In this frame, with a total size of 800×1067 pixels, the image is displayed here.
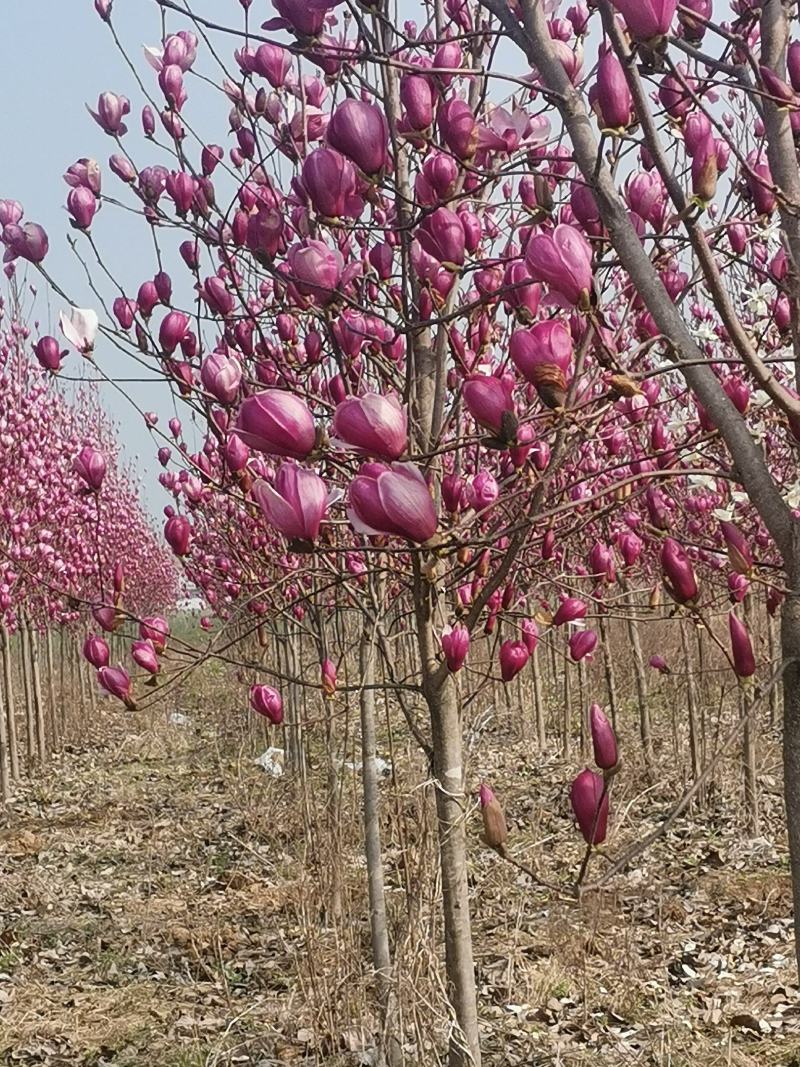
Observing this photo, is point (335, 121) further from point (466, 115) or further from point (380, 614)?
point (380, 614)

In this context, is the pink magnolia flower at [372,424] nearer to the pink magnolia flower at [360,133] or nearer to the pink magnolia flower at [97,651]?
the pink magnolia flower at [360,133]

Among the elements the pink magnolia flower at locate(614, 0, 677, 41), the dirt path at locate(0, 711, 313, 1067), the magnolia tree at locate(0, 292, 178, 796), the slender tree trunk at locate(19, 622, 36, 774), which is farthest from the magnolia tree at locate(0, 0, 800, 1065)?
the slender tree trunk at locate(19, 622, 36, 774)

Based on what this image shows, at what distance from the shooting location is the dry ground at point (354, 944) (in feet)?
11.6

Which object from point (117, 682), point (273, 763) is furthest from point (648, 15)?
point (273, 763)

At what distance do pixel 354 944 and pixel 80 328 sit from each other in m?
2.42

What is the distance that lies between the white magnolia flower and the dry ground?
156 centimetres

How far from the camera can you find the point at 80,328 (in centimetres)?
230

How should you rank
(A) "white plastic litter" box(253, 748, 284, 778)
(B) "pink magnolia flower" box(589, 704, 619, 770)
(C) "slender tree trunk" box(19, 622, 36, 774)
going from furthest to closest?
(C) "slender tree trunk" box(19, 622, 36, 774) < (A) "white plastic litter" box(253, 748, 284, 778) < (B) "pink magnolia flower" box(589, 704, 619, 770)

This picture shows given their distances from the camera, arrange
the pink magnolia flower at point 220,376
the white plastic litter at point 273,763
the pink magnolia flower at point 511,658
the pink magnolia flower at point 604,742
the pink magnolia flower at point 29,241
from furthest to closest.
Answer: the white plastic litter at point 273,763 → the pink magnolia flower at point 29,241 → the pink magnolia flower at point 511,658 → the pink magnolia flower at point 220,376 → the pink magnolia flower at point 604,742

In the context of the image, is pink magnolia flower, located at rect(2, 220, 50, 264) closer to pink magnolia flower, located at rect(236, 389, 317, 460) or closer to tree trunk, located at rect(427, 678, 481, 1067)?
tree trunk, located at rect(427, 678, 481, 1067)

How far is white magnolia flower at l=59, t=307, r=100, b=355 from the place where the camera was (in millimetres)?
2285

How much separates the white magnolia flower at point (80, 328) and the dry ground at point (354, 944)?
1564 millimetres

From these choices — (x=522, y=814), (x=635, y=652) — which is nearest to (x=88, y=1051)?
(x=522, y=814)

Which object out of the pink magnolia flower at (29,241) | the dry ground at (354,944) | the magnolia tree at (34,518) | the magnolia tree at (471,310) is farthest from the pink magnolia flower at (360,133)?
the magnolia tree at (34,518)
